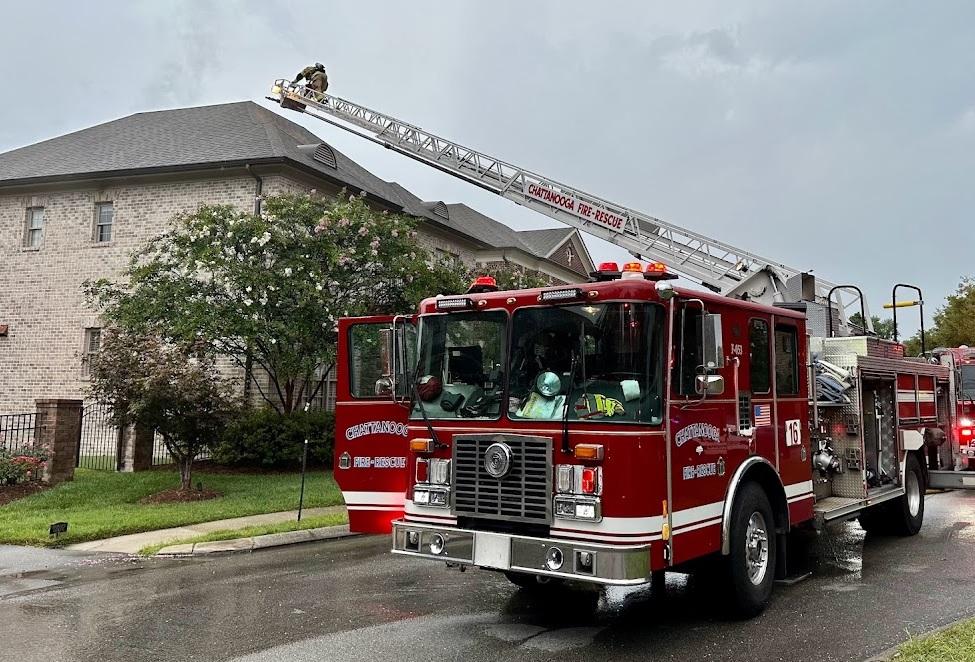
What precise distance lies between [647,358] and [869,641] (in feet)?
8.18

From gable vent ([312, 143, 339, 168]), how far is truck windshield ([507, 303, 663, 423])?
1873 centimetres

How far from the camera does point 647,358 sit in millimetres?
5355

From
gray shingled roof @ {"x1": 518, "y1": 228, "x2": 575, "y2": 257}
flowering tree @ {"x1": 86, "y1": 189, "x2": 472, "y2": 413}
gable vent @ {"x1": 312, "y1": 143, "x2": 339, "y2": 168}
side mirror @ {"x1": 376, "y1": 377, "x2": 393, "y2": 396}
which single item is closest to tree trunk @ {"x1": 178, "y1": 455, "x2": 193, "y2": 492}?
flowering tree @ {"x1": 86, "y1": 189, "x2": 472, "y2": 413}

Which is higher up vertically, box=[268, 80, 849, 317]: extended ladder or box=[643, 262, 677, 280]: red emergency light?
box=[268, 80, 849, 317]: extended ladder

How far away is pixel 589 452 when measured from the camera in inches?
206

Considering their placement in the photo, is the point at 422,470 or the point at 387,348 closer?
the point at 422,470

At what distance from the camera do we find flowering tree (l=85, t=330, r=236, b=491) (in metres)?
12.6

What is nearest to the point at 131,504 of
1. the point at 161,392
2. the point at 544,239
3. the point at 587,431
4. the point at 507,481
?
the point at 161,392

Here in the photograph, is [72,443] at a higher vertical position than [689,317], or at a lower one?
lower

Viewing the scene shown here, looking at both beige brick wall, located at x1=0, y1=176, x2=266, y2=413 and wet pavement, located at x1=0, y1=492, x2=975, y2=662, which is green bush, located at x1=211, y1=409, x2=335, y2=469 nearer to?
beige brick wall, located at x1=0, y1=176, x2=266, y2=413

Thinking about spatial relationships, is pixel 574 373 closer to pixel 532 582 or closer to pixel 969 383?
pixel 532 582

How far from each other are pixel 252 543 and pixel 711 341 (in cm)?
669

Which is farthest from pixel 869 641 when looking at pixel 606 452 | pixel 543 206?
pixel 543 206

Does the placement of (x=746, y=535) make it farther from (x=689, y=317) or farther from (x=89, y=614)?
(x=89, y=614)
